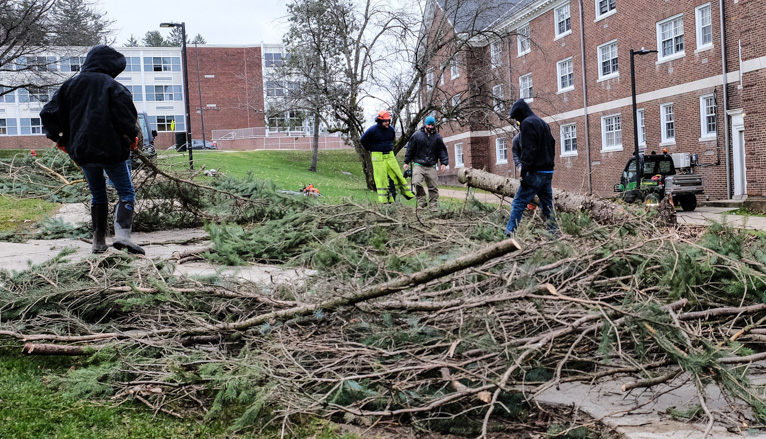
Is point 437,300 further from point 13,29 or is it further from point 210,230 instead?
point 13,29

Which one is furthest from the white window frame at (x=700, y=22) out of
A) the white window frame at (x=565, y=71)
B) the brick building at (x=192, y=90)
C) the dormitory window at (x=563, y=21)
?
the brick building at (x=192, y=90)

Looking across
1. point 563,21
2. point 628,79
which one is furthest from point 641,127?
point 563,21

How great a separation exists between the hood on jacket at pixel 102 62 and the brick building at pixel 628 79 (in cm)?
1503

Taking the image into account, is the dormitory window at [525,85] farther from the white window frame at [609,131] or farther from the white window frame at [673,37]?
the white window frame at [673,37]

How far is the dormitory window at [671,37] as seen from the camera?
2584 centimetres

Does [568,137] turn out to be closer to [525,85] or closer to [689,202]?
[525,85]

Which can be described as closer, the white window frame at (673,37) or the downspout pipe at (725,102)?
the downspout pipe at (725,102)

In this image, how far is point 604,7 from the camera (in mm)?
30453

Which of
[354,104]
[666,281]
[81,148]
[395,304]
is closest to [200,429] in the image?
[395,304]

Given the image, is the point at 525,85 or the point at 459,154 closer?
the point at 525,85

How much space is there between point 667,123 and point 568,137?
7473mm

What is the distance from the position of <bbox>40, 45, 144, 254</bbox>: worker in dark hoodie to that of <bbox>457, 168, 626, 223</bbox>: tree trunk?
16.0ft

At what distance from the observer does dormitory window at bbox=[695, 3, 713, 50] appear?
968 inches

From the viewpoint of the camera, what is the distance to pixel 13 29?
26.5 meters
